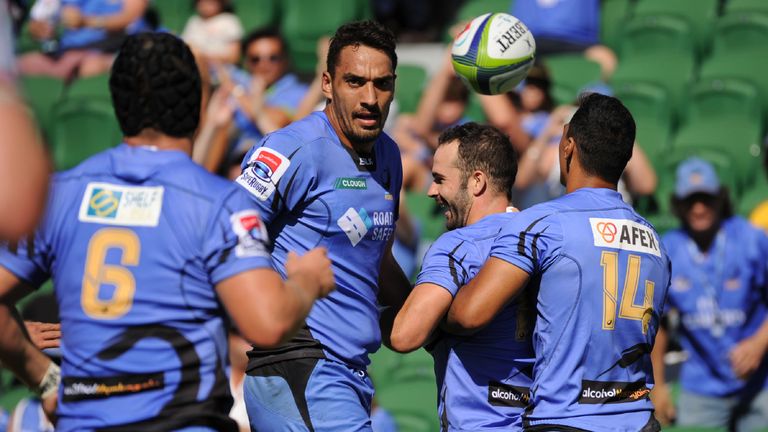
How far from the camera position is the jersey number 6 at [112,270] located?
3.37 meters

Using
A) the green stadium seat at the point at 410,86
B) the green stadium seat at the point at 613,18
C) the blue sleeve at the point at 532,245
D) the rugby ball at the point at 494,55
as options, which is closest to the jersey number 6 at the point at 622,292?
the blue sleeve at the point at 532,245

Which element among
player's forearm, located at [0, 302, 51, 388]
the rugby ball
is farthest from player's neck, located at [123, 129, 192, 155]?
the rugby ball

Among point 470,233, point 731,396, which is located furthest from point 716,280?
point 470,233

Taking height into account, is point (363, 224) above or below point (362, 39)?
below

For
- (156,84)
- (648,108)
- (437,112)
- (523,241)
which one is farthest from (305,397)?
(648,108)

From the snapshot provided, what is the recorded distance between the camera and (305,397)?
455 centimetres

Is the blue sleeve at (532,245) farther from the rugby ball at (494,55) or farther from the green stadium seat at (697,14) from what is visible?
the green stadium seat at (697,14)

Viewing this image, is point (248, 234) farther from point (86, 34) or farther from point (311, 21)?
point (86, 34)

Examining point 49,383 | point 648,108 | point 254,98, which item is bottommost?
point 648,108

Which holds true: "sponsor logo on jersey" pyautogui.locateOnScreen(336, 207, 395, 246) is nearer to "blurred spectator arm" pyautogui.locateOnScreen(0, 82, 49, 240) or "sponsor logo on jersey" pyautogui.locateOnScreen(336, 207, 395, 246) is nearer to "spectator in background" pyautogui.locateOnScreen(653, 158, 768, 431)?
"blurred spectator arm" pyautogui.locateOnScreen(0, 82, 49, 240)

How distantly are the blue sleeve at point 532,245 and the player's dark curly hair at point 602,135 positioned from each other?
0.33 metres

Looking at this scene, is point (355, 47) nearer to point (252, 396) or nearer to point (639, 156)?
point (252, 396)

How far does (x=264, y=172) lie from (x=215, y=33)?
7.08 m

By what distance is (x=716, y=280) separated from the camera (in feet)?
27.7
